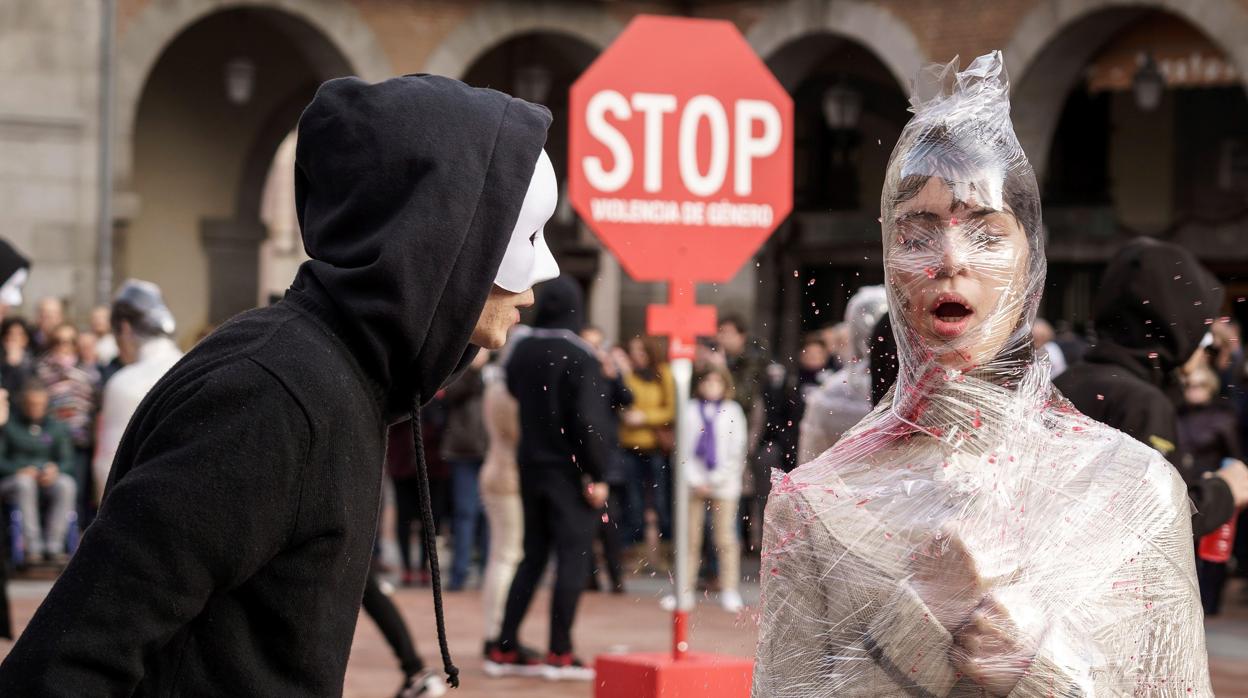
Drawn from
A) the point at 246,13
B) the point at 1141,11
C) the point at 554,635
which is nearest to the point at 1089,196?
the point at 1141,11

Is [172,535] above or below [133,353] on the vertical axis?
below

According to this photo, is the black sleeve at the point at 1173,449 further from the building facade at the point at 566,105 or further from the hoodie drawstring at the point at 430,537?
the building facade at the point at 566,105

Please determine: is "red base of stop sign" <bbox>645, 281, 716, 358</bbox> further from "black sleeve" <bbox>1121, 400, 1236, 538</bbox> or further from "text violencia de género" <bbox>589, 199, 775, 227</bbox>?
"black sleeve" <bbox>1121, 400, 1236, 538</bbox>

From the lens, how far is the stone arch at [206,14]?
1962cm

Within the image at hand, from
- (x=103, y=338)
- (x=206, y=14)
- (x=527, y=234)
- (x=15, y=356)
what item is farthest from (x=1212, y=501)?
(x=206, y=14)

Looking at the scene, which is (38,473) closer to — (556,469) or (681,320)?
(556,469)

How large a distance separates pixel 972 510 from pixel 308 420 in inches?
33.6

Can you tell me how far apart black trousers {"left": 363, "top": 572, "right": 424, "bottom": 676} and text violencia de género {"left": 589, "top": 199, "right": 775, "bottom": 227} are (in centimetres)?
184

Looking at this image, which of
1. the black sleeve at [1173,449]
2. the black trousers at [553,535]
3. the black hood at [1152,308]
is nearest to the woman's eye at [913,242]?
the black sleeve at [1173,449]

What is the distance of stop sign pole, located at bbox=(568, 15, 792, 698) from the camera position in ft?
26.0

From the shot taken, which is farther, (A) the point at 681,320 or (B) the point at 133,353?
(B) the point at 133,353

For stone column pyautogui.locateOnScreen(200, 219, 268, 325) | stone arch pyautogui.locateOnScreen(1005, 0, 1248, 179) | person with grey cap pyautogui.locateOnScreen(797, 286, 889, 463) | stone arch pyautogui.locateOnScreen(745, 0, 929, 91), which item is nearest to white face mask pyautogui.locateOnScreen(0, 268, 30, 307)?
person with grey cap pyautogui.locateOnScreen(797, 286, 889, 463)

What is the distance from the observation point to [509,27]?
71.4 feet

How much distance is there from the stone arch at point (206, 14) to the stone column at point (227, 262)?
3107 millimetres
